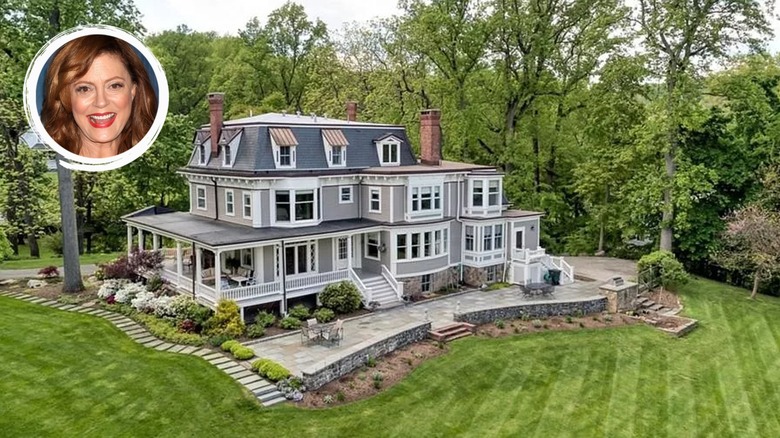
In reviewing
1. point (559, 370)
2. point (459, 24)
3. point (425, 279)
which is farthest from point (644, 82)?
point (559, 370)

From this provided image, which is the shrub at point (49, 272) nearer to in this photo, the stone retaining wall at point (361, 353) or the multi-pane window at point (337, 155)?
the multi-pane window at point (337, 155)

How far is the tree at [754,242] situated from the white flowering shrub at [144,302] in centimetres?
2493

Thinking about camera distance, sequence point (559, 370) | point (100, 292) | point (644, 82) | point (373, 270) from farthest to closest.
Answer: point (644, 82) → point (373, 270) → point (100, 292) → point (559, 370)

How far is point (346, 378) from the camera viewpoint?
50.9ft

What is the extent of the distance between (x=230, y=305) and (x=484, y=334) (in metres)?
8.61

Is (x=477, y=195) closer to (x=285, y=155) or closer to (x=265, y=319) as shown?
(x=285, y=155)

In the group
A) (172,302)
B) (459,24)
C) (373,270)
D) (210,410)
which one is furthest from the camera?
(459,24)

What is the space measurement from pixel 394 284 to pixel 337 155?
5.88 m

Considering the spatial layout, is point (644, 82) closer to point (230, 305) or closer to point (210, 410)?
point (230, 305)

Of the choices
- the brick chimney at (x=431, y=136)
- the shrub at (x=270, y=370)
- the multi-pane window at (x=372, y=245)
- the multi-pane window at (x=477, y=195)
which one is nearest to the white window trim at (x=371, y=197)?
the multi-pane window at (x=372, y=245)

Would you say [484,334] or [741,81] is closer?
[484,334]

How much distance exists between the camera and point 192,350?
54.6 feet

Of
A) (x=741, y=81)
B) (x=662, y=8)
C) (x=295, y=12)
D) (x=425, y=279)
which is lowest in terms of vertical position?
(x=425, y=279)

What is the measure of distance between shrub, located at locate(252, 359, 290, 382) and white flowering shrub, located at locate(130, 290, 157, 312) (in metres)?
6.47
